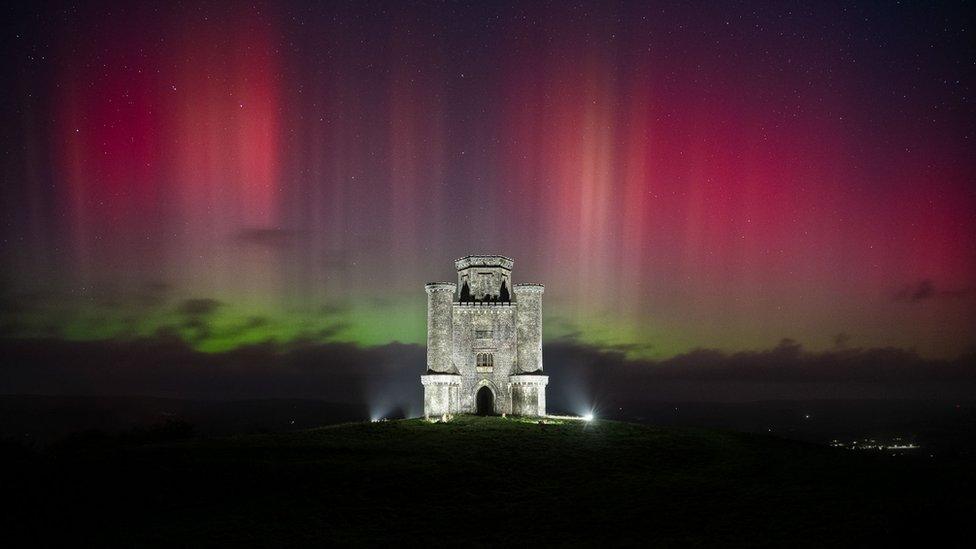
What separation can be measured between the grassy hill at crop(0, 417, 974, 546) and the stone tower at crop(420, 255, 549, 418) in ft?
40.5

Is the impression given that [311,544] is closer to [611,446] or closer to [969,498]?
[611,446]

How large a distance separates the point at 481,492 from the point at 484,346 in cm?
2570

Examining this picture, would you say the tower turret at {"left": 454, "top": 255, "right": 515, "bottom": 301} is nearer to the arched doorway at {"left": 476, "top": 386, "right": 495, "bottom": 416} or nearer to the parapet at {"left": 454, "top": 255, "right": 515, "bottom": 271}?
the parapet at {"left": 454, "top": 255, "right": 515, "bottom": 271}

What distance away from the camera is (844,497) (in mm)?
33000

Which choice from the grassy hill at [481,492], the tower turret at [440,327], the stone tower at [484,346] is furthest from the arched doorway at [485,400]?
the grassy hill at [481,492]

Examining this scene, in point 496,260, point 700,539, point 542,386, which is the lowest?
point 700,539

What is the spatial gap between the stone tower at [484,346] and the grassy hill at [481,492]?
12355mm

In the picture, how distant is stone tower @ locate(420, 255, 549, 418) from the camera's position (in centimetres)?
5888

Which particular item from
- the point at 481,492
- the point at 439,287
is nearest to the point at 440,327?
the point at 439,287

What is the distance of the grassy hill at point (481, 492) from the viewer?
28.3 meters

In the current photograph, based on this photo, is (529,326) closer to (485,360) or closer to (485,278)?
(485,360)

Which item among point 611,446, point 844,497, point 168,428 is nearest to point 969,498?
point 844,497

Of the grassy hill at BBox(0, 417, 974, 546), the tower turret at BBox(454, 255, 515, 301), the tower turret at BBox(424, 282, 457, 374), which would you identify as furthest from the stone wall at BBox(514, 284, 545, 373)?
the grassy hill at BBox(0, 417, 974, 546)

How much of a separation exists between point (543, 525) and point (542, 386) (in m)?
29.3
